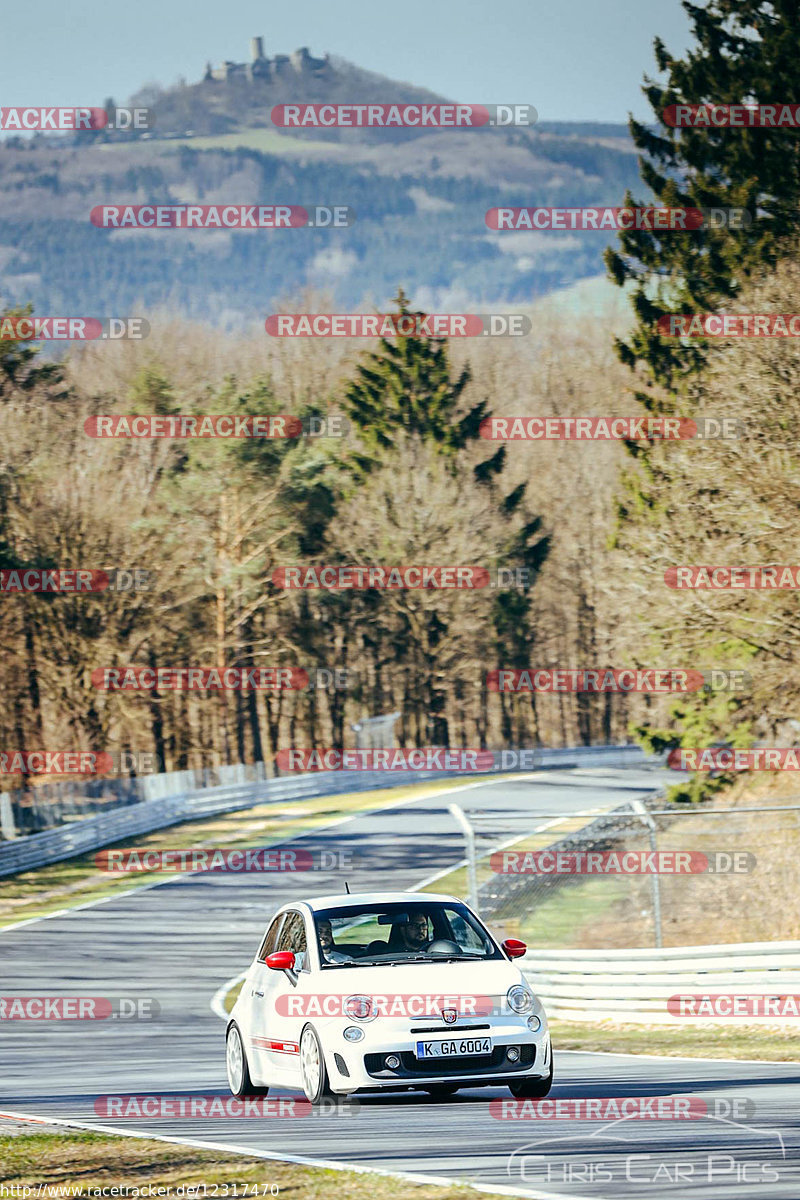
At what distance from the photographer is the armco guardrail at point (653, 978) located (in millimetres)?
16156

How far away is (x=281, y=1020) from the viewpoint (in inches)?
424

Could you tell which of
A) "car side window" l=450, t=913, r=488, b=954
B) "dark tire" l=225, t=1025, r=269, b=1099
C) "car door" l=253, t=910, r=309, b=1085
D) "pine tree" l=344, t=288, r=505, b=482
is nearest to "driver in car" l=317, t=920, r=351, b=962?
"car door" l=253, t=910, r=309, b=1085

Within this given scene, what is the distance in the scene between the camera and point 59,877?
37.7 meters

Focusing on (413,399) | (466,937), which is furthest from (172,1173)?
(413,399)

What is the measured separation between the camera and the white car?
977cm

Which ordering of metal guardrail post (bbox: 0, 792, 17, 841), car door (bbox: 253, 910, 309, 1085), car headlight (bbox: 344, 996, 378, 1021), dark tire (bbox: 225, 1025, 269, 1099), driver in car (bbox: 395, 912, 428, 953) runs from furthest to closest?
1. metal guardrail post (bbox: 0, 792, 17, 841)
2. dark tire (bbox: 225, 1025, 269, 1099)
3. driver in car (bbox: 395, 912, 428, 953)
4. car door (bbox: 253, 910, 309, 1085)
5. car headlight (bbox: 344, 996, 378, 1021)

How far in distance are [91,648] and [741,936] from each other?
3620 cm

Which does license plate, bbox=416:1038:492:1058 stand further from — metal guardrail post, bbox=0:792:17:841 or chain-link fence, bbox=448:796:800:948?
metal guardrail post, bbox=0:792:17:841

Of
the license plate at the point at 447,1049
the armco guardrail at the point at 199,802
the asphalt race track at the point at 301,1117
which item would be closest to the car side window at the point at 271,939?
the asphalt race track at the point at 301,1117

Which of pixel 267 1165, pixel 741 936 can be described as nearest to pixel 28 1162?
pixel 267 1165

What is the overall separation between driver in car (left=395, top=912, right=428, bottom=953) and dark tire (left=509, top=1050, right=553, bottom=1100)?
120 cm

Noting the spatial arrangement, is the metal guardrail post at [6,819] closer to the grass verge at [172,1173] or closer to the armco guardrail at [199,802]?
the armco guardrail at [199,802]

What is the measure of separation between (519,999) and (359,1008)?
1081mm

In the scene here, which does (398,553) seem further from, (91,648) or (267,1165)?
(267,1165)
